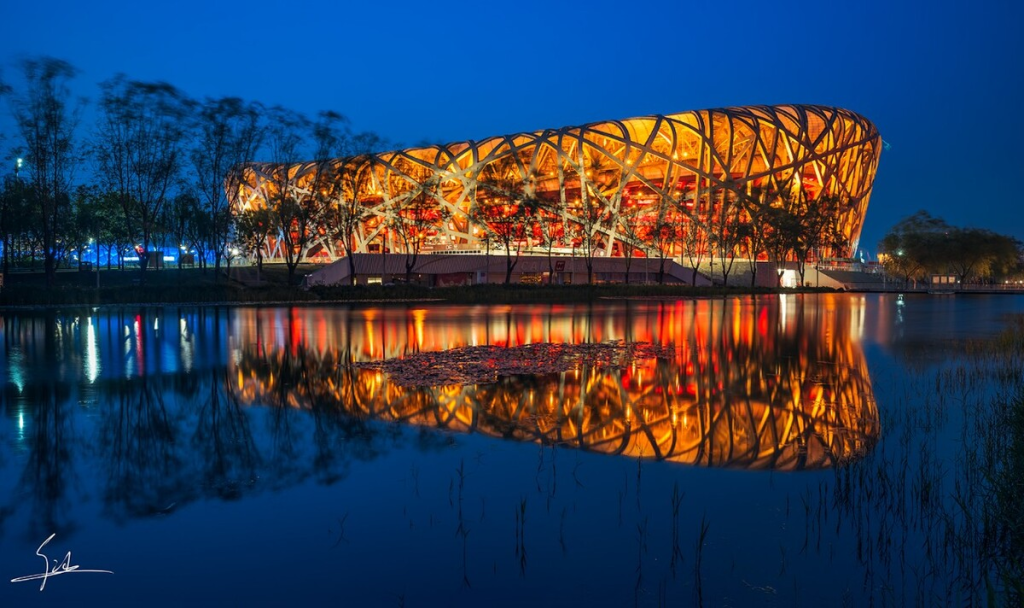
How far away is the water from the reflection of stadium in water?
71 millimetres

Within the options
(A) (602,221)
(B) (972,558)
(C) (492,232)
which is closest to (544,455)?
(B) (972,558)

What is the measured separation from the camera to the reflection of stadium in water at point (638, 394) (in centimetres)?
897

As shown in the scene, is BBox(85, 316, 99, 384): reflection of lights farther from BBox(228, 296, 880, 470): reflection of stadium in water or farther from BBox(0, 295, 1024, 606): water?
BBox(228, 296, 880, 470): reflection of stadium in water

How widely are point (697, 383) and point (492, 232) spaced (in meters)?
55.5

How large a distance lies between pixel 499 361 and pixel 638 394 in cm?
455

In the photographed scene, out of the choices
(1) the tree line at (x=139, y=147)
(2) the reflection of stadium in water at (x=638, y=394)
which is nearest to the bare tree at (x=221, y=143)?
(1) the tree line at (x=139, y=147)

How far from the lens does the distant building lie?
3051 inches

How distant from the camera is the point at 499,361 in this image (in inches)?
631

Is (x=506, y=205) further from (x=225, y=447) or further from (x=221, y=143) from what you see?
(x=225, y=447)

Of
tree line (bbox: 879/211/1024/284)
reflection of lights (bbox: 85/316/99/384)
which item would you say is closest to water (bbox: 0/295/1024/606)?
reflection of lights (bbox: 85/316/99/384)

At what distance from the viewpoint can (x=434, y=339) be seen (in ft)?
70.6

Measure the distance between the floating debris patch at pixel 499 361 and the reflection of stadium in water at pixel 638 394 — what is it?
44 cm
